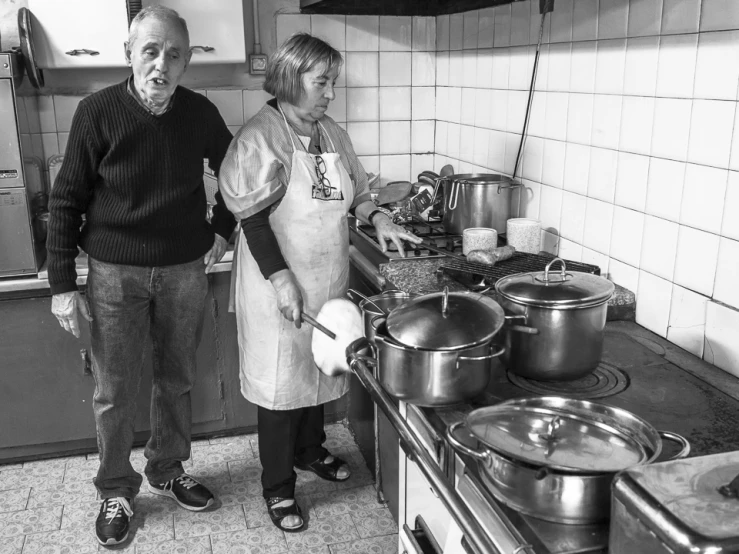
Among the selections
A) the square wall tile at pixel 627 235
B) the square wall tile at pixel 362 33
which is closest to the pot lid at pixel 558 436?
the square wall tile at pixel 627 235

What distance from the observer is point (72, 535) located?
219 centimetres

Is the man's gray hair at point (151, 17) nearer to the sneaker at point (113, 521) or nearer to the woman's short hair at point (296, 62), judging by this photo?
the woman's short hair at point (296, 62)

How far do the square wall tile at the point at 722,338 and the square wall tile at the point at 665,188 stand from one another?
226 mm

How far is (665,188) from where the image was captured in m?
1.60

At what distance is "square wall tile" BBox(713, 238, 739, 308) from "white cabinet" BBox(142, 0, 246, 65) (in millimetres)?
1798

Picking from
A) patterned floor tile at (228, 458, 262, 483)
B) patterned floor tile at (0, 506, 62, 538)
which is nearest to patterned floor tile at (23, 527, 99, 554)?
patterned floor tile at (0, 506, 62, 538)

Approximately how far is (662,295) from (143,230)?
136cm

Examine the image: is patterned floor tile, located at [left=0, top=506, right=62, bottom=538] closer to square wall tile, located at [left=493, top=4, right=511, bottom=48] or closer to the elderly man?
the elderly man

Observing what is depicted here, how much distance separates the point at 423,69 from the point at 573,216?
1249 mm

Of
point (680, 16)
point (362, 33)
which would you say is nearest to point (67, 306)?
point (362, 33)

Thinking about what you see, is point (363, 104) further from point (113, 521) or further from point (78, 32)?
point (113, 521)

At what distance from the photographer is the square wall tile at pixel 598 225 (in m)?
1.82

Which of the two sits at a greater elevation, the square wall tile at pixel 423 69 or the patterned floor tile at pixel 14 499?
the square wall tile at pixel 423 69

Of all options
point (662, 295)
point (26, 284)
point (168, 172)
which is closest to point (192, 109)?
point (168, 172)
